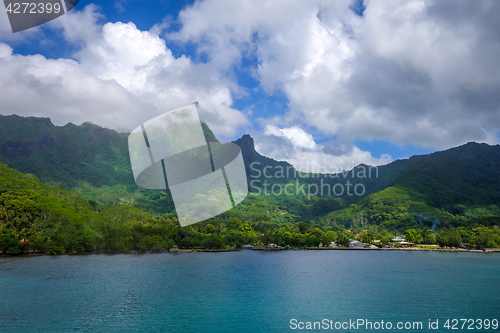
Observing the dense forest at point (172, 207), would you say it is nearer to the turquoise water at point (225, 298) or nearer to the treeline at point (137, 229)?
the treeline at point (137, 229)

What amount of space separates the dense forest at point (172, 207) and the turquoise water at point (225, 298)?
25.3 meters

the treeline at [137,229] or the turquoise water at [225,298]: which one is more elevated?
the treeline at [137,229]

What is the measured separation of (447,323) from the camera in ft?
63.2

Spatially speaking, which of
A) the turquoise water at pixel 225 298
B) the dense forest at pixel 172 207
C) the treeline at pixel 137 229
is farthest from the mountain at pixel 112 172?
the turquoise water at pixel 225 298

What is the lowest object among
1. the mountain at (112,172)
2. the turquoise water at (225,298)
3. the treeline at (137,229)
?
the turquoise water at (225,298)

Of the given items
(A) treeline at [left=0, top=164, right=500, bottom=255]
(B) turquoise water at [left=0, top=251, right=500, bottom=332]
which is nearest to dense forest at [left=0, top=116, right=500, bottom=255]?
(A) treeline at [left=0, top=164, right=500, bottom=255]

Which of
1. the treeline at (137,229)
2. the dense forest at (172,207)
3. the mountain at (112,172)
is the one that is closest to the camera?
the treeline at (137,229)

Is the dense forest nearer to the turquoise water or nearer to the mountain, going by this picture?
the mountain

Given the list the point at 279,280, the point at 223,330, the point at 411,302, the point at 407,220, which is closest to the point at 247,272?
the point at 279,280

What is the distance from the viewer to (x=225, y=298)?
992 inches

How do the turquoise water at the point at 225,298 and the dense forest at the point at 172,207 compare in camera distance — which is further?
the dense forest at the point at 172,207

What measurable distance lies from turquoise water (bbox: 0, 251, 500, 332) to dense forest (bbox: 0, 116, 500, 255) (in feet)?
82.9

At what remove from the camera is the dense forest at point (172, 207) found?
63562 millimetres

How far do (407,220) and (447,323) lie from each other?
3865 inches
